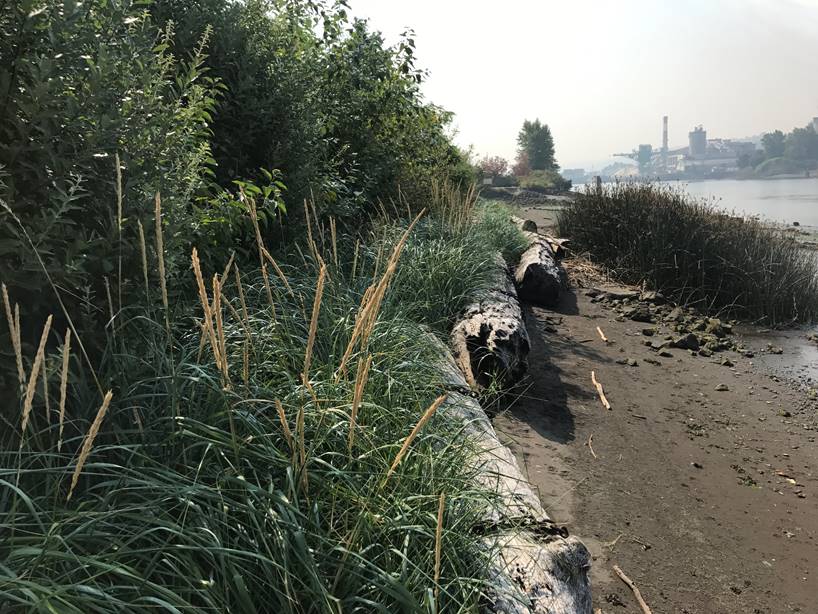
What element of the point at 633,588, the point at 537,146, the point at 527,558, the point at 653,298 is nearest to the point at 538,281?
the point at 653,298

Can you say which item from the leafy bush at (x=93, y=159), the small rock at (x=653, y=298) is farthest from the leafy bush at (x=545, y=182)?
the leafy bush at (x=93, y=159)

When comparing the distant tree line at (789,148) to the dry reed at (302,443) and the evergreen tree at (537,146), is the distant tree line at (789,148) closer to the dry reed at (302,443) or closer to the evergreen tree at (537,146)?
the evergreen tree at (537,146)

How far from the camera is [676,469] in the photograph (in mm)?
4406

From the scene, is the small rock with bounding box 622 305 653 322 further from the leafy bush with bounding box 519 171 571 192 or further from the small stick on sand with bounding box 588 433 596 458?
the leafy bush with bounding box 519 171 571 192

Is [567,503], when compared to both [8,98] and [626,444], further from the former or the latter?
[8,98]

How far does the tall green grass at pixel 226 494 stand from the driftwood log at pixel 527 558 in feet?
0.24

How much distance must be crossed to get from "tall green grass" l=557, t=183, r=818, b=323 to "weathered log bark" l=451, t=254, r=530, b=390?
5961 millimetres

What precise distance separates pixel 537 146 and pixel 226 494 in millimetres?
55180

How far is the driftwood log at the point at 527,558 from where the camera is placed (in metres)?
1.81

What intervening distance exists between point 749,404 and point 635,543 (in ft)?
10.7

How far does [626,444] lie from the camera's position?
15.4ft

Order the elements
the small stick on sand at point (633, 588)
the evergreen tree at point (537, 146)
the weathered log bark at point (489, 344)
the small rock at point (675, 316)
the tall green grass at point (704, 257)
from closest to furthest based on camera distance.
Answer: the small stick on sand at point (633, 588) < the weathered log bark at point (489, 344) < the small rock at point (675, 316) < the tall green grass at point (704, 257) < the evergreen tree at point (537, 146)

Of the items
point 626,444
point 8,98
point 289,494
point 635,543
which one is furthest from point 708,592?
point 8,98

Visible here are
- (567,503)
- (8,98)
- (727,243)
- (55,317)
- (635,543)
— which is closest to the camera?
(8,98)
